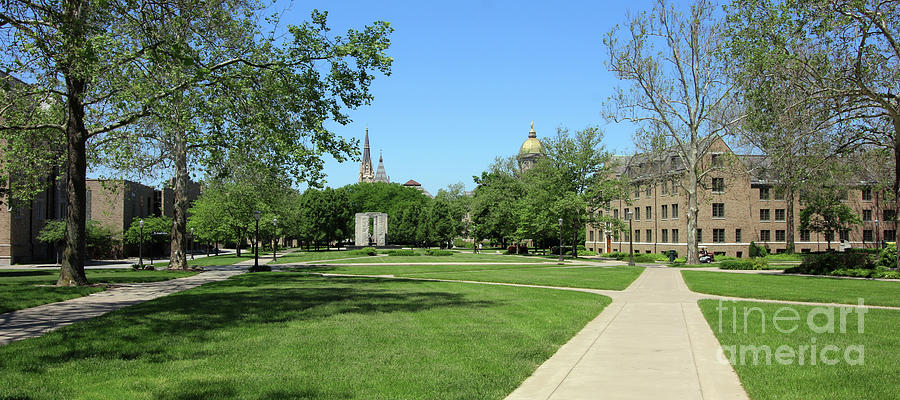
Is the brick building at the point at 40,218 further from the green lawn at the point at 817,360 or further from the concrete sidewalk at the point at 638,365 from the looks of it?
the green lawn at the point at 817,360

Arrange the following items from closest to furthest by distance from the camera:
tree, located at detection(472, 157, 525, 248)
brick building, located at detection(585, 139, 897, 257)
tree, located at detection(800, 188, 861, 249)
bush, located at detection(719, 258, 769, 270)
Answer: bush, located at detection(719, 258, 769, 270), tree, located at detection(800, 188, 861, 249), brick building, located at detection(585, 139, 897, 257), tree, located at detection(472, 157, 525, 248)

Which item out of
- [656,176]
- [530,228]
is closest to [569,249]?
[530,228]

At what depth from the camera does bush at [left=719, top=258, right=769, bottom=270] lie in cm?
3628

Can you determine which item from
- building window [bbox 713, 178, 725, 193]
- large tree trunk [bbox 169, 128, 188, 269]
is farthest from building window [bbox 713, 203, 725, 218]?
large tree trunk [bbox 169, 128, 188, 269]

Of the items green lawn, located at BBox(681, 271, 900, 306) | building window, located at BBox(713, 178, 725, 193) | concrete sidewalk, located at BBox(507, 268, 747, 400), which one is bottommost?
green lawn, located at BBox(681, 271, 900, 306)

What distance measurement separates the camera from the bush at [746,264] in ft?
119

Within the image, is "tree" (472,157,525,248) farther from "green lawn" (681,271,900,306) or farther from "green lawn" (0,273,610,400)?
"green lawn" (0,273,610,400)

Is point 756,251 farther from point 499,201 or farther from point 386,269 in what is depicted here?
point 386,269

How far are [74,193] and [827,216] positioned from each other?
6244 cm

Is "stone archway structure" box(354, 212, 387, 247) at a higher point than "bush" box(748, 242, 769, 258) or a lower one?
higher

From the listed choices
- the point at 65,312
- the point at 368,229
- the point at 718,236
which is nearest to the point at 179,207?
the point at 65,312

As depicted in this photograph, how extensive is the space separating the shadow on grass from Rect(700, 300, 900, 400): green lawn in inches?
233

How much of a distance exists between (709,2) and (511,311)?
115ft

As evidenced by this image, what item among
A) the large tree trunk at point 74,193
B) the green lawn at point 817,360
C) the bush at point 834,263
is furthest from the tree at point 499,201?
the green lawn at point 817,360
